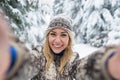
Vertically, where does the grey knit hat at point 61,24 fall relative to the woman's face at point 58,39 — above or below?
above

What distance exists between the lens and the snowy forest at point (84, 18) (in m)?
9.10

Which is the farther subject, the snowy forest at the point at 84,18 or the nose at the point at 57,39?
the snowy forest at the point at 84,18

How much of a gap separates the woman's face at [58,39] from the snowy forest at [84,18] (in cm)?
454

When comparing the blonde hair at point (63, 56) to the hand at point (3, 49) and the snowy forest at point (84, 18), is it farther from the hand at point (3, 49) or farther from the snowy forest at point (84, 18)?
the snowy forest at point (84, 18)

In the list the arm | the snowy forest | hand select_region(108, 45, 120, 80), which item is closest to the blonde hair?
the arm

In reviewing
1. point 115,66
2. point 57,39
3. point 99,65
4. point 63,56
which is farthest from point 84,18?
point 115,66

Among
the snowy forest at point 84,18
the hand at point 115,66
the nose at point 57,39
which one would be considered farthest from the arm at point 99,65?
the snowy forest at point 84,18

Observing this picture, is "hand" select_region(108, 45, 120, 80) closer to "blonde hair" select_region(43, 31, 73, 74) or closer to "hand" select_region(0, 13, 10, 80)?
"hand" select_region(0, 13, 10, 80)

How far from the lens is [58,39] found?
3.98 meters

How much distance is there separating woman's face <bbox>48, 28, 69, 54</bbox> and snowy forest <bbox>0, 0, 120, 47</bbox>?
454 centimetres

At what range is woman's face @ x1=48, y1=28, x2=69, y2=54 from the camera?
13.1 ft

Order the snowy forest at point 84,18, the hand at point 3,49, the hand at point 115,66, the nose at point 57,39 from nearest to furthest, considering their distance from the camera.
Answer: the hand at point 3,49 → the hand at point 115,66 → the nose at point 57,39 → the snowy forest at point 84,18

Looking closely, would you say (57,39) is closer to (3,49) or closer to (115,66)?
(115,66)

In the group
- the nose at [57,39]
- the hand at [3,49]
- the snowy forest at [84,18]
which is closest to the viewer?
the hand at [3,49]
